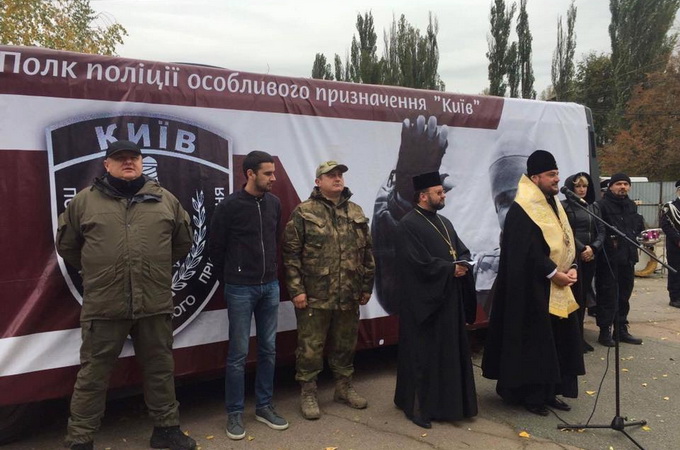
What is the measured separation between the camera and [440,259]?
12.7ft

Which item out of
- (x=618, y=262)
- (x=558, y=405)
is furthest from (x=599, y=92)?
(x=558, y=405)

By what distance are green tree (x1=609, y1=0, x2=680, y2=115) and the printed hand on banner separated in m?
29.0

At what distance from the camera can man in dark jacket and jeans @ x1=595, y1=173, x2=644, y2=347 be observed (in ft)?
19.7

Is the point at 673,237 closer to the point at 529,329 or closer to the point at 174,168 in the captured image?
the point at 529,329

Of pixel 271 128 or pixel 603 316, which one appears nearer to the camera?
pixel 271 128

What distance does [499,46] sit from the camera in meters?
28.9

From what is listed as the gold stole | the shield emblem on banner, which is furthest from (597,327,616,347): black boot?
the shield emblem on banner

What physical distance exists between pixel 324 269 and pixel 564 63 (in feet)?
102

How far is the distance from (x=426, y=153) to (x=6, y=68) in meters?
3.32

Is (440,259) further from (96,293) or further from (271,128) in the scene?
(96,293)

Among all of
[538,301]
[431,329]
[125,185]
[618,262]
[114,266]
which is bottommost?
[431,329]

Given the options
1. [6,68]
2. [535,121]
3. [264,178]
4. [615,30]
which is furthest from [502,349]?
[615,30]

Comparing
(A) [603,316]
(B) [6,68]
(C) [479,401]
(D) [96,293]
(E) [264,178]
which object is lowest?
(C) [479,401]

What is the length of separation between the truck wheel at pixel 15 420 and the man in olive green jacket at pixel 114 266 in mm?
574
